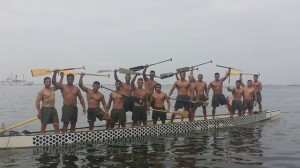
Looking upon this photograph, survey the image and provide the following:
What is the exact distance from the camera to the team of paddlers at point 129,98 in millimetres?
11672

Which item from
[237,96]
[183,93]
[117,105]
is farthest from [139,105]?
[237,96]

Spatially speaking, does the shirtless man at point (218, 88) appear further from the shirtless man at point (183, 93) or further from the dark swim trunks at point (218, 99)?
the shirtless man at point (183, 93)

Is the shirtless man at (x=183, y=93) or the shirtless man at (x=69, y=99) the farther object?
the shirtless man at (x=183, y=93)

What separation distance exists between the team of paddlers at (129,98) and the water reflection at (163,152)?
3.20 ft

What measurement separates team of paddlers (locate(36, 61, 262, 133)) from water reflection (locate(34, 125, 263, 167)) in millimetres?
975

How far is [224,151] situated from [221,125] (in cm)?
556

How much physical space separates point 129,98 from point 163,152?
3068 millimetres

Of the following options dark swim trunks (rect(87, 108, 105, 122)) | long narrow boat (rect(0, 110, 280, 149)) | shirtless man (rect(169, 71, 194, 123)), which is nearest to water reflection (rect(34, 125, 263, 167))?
long narrow boat (rect(0, 110, 280, 149))

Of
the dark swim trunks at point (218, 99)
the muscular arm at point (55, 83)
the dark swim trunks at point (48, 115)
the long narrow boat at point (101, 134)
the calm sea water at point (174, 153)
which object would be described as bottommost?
the calm sea water at point (174, 153)

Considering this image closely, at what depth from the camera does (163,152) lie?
11195mm

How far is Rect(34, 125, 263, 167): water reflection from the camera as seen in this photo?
979 cm

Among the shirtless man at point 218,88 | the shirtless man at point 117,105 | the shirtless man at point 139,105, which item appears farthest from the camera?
the shirtless man at point 218,88

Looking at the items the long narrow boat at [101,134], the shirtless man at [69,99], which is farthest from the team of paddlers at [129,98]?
the long narrow boat at [101,134]

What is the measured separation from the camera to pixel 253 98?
1931 centimetres
